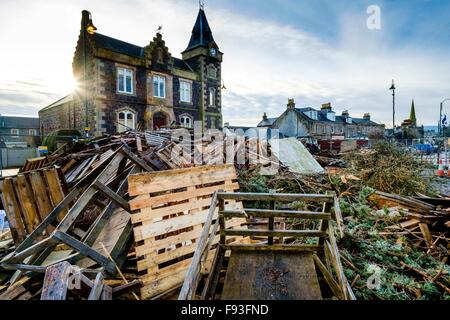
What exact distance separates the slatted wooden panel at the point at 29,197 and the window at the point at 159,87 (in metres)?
16.7

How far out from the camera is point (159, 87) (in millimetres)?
20375

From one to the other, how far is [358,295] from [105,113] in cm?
1814

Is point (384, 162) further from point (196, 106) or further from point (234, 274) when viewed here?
point (196, 106)

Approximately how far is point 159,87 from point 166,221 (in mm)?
18902

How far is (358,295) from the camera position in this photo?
3176mm

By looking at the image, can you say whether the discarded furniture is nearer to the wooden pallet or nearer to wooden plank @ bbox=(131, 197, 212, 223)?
wooden plank @ bbox=(131, 197, 212, 223)

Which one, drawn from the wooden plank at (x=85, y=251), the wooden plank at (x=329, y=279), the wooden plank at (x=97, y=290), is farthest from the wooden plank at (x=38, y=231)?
the wooden plank at (x=329, y=279)

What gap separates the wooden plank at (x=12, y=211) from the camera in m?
4.38

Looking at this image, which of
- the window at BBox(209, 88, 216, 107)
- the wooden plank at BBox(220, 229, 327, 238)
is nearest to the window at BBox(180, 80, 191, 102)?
the window at BBox(209, 88, 216, 107)

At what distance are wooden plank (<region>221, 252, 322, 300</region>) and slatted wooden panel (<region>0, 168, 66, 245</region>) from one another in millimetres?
3452

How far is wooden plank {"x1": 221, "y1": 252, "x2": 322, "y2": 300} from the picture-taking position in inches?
105

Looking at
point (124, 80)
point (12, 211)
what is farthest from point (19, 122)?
point (12, 211)

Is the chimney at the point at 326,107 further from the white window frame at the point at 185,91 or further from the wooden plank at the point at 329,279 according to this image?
the wooden plank at the point at 329,279

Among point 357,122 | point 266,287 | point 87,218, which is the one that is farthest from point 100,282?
point 357,122
